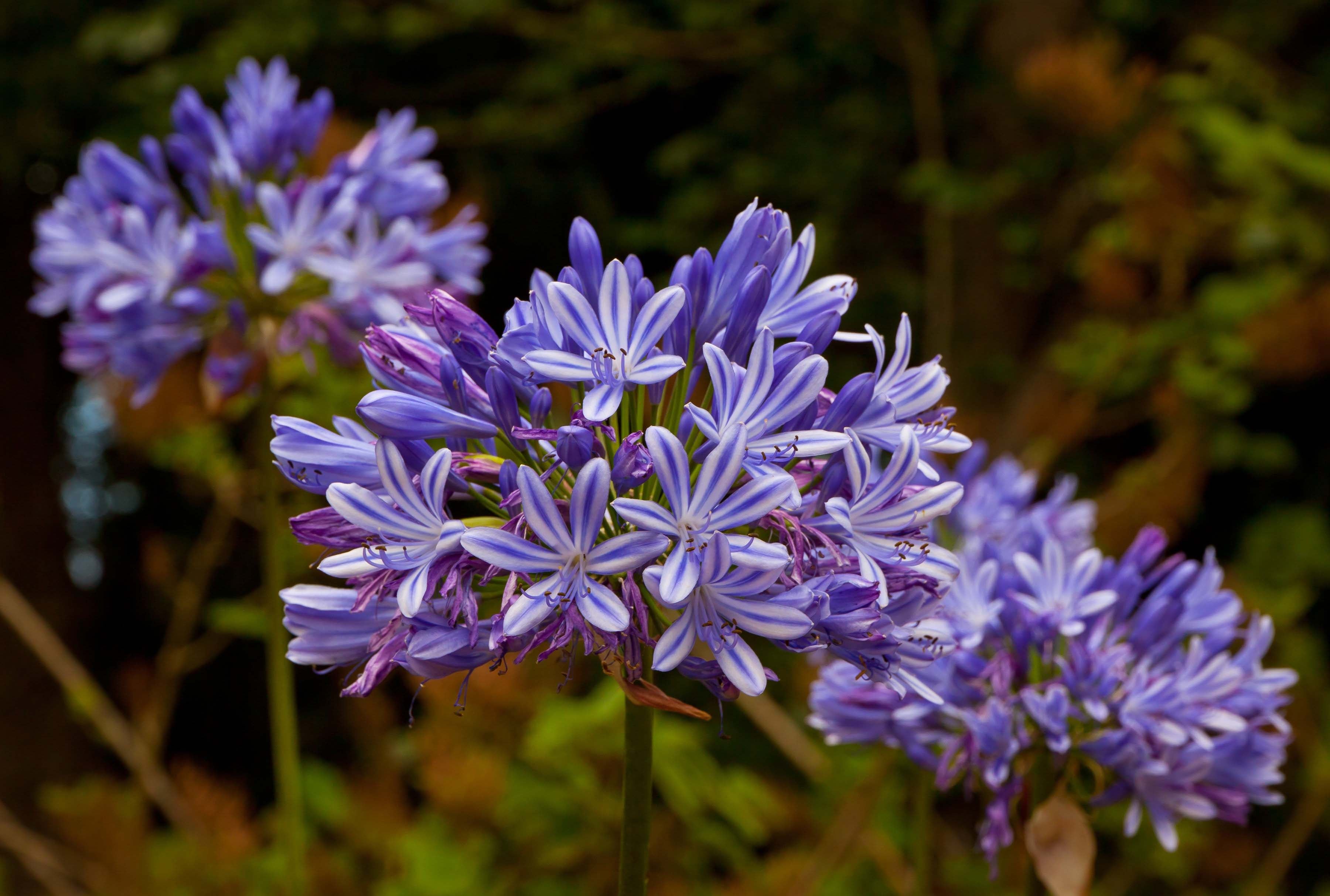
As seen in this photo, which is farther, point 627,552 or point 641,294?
point 641,294

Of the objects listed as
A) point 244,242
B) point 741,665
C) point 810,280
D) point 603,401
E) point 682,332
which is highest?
point 810,280

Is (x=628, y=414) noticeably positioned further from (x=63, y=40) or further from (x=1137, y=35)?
(x=63, y=40)

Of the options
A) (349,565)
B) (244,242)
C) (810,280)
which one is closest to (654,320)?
(349,565)

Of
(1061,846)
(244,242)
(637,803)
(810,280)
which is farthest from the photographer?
(810,280)

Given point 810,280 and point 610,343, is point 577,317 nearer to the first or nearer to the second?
point 610,343

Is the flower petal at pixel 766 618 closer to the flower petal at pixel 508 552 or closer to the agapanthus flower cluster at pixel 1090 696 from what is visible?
the flower petal at pixel 508 552

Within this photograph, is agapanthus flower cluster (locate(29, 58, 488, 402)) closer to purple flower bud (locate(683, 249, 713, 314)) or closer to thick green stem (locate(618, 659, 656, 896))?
purple flower bud (locate(683, 249, 713, 314))

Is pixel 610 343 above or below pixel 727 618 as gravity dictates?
above
